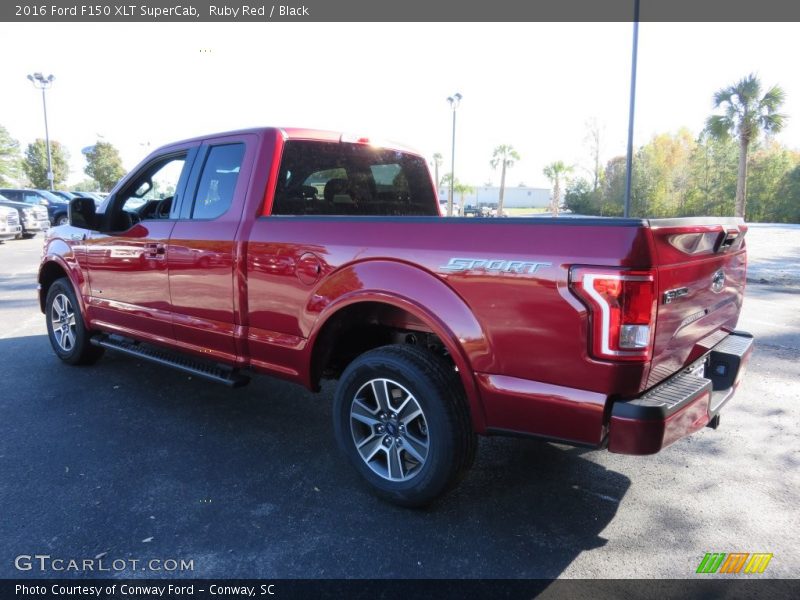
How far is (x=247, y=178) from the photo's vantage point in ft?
11.7

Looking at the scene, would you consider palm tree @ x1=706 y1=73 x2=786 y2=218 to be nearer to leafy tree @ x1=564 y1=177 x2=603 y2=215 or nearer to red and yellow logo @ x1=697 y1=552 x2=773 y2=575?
leafy tree @ x1=564 y1=177 x2=603 y2=215

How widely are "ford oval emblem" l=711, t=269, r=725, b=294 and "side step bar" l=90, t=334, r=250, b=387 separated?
9.14 feet

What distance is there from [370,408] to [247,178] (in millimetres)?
1678

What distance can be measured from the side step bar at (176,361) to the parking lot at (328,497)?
0.40 metres

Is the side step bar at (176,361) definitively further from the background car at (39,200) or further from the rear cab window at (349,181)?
the background car at (39,200)

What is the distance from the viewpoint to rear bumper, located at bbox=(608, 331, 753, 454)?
7.14 ft

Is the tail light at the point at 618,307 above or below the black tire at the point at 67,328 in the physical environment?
above

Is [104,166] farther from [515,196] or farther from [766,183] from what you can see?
[766,183]

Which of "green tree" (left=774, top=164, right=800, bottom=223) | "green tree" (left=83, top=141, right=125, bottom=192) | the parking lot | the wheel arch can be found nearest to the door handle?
the parking lot

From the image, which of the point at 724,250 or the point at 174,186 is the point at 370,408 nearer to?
the point at 724,250

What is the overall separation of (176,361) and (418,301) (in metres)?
2.27

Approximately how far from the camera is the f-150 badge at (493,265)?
2.31 meters

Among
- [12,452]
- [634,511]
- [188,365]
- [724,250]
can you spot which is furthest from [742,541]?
[12,452]

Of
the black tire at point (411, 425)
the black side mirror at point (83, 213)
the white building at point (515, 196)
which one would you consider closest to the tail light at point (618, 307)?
the black tire at point (411, 425)
